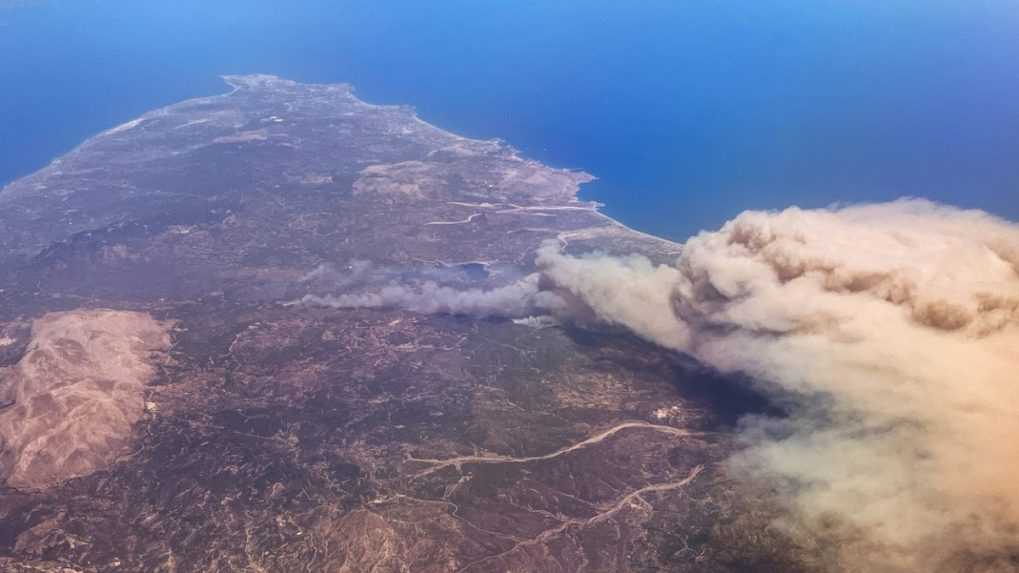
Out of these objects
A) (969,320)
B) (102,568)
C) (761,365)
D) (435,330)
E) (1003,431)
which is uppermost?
(969,320)

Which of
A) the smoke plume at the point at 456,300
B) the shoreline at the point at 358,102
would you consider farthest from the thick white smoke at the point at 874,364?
the shoreline at the point at 358,102

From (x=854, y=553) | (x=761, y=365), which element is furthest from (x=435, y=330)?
(x=854, y=553)

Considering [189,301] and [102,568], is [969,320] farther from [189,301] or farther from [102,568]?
[189,301]

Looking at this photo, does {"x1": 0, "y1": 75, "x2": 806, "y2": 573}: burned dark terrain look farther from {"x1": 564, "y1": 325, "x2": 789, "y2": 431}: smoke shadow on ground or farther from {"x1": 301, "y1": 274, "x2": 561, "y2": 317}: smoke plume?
{"x1": 301, "y1": 274, "x2": 561, "y2": 317}: smoke plume

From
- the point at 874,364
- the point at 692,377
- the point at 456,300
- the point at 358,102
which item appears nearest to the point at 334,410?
the point at 456,300

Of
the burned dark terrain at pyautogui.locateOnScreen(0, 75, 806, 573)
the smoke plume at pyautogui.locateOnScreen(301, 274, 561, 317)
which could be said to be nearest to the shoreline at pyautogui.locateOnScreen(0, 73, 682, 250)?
the burned dark terrain at pyautogui.locateOnScreen(0, 75, 806, 573)

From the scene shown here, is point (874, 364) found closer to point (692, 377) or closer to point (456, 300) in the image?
point (692, 377)
